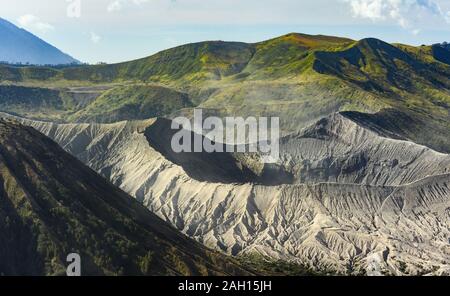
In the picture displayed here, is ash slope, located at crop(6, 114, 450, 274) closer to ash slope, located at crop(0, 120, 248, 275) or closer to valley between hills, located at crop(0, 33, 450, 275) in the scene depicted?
valley between hills, located at crop(0, 33, 450, 275)

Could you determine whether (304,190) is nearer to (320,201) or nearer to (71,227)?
(320,201)

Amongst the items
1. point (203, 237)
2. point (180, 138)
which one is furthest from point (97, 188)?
point (180, 138)

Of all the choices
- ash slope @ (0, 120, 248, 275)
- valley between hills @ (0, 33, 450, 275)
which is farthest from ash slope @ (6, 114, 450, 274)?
ash slope @ (0, 120, 248, 275)

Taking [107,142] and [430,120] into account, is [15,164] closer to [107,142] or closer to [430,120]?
[107,142]

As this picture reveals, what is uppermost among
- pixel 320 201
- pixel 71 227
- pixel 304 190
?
pixel 71 227

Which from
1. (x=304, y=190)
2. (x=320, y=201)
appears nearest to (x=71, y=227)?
(x=304, y=190)

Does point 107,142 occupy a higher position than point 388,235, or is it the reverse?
point 107,142

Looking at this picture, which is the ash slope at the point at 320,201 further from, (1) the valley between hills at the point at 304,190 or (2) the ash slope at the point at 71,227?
(2) the ash slope at the point at 71,227
